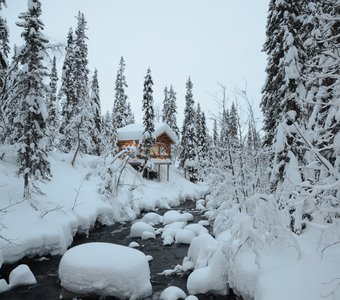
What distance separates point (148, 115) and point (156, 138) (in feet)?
14.6

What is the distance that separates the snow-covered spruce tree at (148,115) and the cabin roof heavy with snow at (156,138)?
225 cm

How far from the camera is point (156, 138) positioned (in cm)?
3759

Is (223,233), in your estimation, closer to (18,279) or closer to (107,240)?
(107,240)

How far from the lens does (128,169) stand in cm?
3228

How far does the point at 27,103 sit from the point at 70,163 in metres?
11.6

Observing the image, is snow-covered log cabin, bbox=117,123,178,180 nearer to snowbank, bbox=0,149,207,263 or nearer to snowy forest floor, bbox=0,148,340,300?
snowbank, bbox=0,149,207,263

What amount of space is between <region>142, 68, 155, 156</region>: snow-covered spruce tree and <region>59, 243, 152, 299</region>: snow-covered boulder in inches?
957

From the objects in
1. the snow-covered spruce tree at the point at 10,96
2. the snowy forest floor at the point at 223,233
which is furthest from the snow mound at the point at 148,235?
the snow-covered spruce tree at the point at 10,96

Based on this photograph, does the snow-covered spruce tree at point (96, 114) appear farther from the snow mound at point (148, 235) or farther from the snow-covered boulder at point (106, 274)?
the snow-covered boulder at point (106, 274)

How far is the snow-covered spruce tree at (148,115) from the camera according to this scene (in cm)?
3372

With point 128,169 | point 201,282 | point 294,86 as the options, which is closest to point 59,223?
point 201,282

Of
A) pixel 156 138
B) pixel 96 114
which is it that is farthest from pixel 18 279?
pixel 156 138

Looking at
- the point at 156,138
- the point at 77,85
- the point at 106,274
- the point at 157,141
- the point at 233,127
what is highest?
the point at 77,85

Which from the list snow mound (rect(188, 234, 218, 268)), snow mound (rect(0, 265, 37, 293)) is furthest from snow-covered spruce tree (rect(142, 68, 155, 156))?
snow mound (rect(0, 265, 37, 293))
